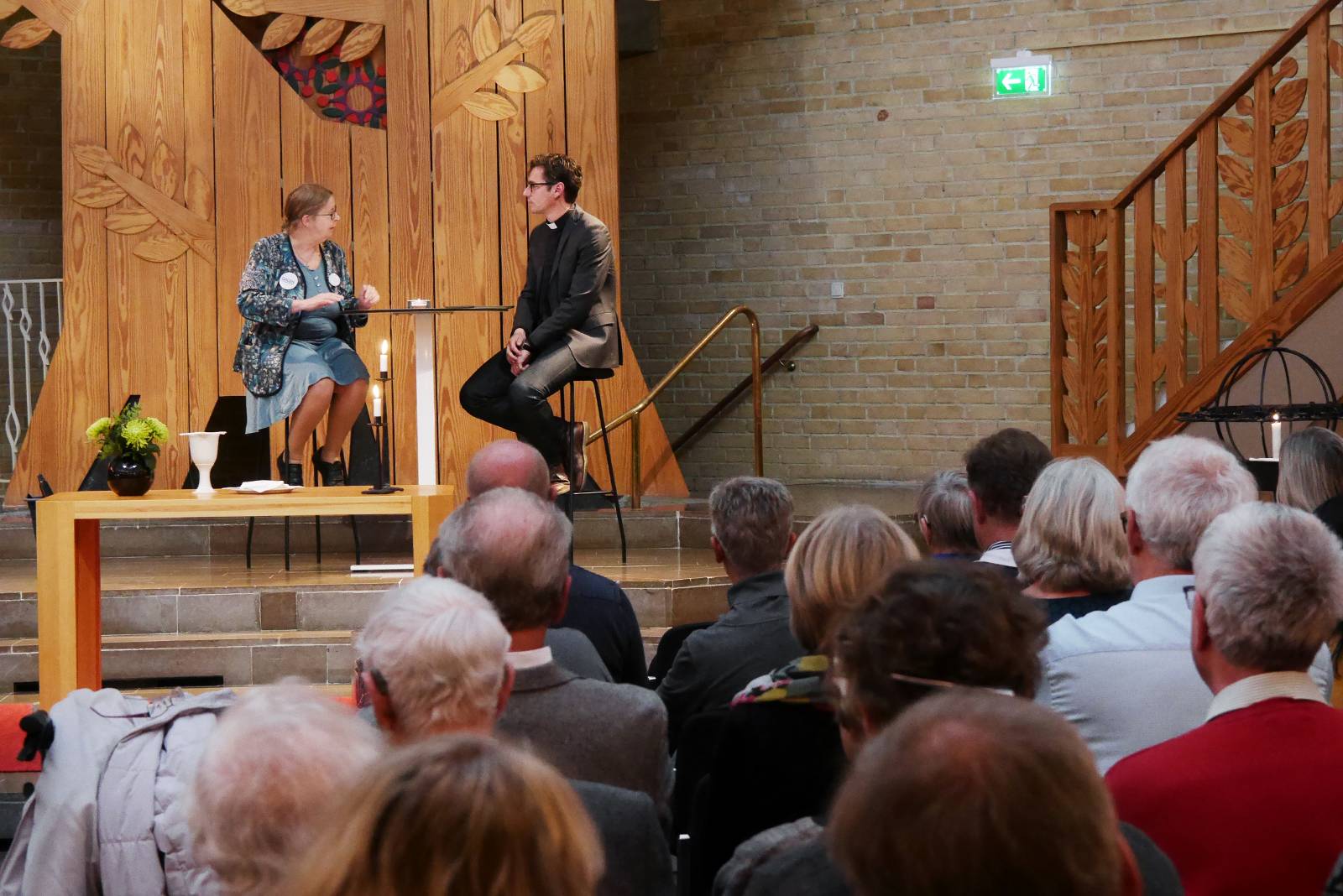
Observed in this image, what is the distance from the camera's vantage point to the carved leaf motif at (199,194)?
716 cm

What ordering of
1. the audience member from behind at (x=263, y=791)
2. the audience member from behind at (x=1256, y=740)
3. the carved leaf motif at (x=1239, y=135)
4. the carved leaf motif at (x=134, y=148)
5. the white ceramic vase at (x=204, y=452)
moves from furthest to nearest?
the carved leaf motif at (x=134, y=148) < the carved leaf motif at (x=1239, y=135) < the white ceramic vase at (x=204, y=452) < the audience member from behind at (x=1256, y=740) < the audience member from behind at (x=263, y=791)

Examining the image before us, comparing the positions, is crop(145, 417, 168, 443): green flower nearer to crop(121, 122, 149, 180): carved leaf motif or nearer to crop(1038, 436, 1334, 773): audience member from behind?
crop(121, 122, 149, 180): carved leaf motif

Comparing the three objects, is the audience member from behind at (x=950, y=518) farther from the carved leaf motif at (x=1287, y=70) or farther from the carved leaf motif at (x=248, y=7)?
the carved leaf motif at (x=248, y=7)

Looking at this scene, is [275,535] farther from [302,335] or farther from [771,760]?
[771,760]

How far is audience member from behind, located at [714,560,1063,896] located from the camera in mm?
1501

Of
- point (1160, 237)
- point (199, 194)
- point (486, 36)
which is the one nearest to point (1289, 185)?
point (1160, 237)

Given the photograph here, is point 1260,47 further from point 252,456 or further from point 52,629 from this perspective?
point 52,629

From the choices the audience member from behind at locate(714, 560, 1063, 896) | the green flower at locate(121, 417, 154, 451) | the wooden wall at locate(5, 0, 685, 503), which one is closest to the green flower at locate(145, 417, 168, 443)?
the green flower at locate(121, 417, 154, 451)

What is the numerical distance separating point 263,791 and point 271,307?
4668mm

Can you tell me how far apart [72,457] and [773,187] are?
166 inches

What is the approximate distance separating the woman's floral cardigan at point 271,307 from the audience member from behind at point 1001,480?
128 inches

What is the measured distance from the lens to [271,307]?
5.72 m

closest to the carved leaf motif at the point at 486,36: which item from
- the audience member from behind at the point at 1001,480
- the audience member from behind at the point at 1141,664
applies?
the audience member from behind at the point at 1001,480

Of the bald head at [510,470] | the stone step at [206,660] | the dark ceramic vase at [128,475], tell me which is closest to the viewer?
the bald head at [510,470]
